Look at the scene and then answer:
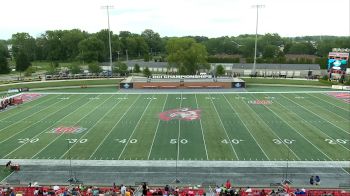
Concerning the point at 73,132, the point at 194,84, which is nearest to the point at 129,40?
the point at 194,84

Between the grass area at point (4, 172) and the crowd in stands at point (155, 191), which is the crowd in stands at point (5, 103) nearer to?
the grass area at point (4, 172)

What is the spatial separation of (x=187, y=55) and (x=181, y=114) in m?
38.4

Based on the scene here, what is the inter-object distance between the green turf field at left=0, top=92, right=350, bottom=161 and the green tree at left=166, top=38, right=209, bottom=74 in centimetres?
2907

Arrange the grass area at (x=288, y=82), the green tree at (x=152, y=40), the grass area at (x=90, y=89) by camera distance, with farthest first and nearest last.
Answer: the green tree at (x=152, y=40) < the grass area at (x=288, y=82) < the grass area at (x=90, y=89)

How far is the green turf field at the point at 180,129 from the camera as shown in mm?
23719

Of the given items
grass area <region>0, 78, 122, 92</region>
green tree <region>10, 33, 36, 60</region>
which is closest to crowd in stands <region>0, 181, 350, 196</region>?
grass area <region>0, 78, 122, 92</region>

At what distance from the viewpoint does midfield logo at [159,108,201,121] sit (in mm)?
33188

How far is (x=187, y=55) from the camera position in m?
71.7

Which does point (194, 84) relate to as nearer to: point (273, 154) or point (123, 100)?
point (123, 100)

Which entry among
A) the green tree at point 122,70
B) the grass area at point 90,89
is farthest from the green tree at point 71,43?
the grass area at point 90,89

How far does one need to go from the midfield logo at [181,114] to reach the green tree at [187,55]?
3614 centimetres

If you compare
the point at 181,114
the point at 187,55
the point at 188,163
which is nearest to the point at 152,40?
the point at 187,55

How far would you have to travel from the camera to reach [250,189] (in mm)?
16531

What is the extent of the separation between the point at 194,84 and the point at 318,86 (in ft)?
65.5
